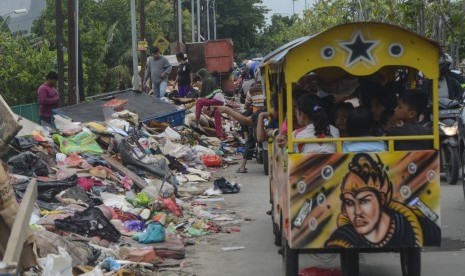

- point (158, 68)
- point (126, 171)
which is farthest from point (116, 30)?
point (126, 171)

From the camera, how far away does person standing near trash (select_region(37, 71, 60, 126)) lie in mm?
21094

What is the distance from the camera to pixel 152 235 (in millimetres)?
11547

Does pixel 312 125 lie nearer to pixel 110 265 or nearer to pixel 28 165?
pixel 110 265

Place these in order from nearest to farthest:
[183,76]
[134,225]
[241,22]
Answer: [134,225]
[183,76]
[241,22]

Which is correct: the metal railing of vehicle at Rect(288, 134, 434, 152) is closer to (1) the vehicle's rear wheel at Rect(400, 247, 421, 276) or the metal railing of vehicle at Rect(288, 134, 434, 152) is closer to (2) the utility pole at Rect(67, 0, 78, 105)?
(1) the vehicle's rear wheel at Rect(400, 247, 421, 276)

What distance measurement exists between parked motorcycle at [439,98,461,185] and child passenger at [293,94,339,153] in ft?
23.6

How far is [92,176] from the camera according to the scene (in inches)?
586

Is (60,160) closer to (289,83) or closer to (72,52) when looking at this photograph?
(289,83)

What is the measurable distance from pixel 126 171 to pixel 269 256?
5398mm

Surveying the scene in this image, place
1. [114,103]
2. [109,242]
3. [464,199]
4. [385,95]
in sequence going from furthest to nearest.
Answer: [114,103] → [464,199] → [109,242] → [385,95]

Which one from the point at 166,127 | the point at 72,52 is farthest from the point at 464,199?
the point at 72,52

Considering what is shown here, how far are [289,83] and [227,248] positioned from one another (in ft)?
11.7

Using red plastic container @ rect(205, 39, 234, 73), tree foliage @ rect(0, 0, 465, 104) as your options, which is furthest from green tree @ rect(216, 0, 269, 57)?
red plastic container @ rect(205, 39, 234, 73)

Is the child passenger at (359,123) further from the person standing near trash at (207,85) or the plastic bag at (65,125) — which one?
the person standing near trash at (207,85)
